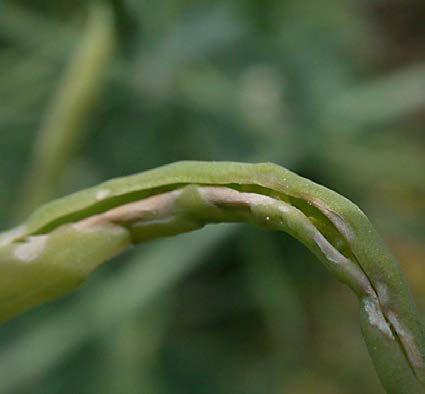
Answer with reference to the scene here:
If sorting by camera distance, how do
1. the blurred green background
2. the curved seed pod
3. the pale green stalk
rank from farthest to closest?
the blurred green background < the pale green stalk < the curved seed pod

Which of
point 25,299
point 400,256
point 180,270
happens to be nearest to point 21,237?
point 25,299

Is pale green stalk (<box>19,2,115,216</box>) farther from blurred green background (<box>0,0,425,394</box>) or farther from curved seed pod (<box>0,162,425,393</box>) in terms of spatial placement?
curved seed pod (<box>0,162,425,393</box>)

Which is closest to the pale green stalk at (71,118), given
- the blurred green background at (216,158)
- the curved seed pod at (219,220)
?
the blurred green background at (216,158)

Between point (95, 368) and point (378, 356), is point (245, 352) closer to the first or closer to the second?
point (95, 368)

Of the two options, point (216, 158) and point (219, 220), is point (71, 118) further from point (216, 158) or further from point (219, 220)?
point (219, 220)

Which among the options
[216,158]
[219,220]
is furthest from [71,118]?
[219,220]

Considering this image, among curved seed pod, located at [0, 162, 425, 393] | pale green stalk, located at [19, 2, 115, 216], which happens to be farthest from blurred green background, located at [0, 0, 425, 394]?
curved seed pod, located at [0, 162, 425, 393]

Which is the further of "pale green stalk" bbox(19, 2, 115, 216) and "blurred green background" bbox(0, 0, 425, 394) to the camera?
"blurred green background" bbox(0, 0, 425, 394)
